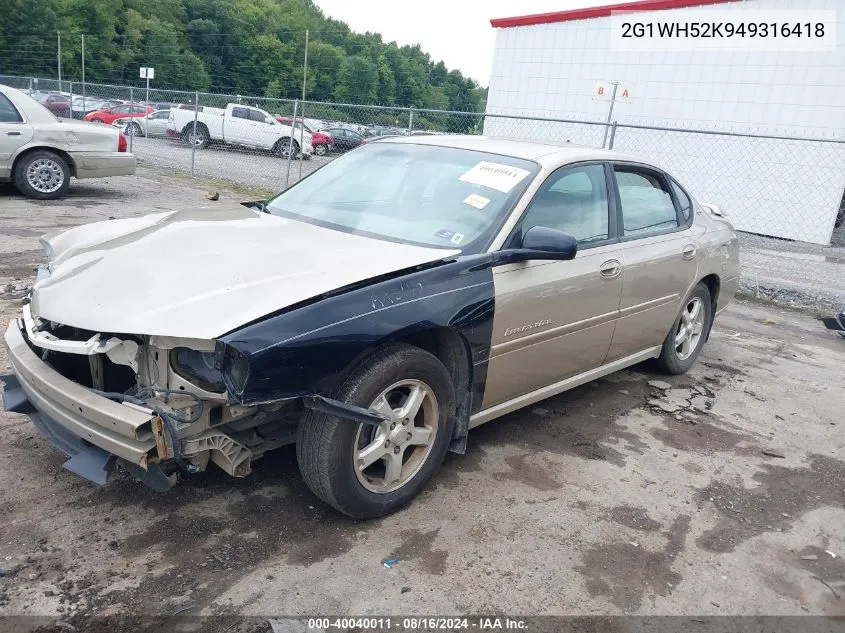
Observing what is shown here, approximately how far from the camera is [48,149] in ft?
32.9

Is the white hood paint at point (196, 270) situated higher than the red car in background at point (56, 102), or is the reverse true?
the red car in background at point (56, 102)

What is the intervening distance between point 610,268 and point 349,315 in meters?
1.94

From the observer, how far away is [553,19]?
1788cm

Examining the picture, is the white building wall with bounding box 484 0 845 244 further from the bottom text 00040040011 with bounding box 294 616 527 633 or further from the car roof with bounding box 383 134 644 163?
the bottom text 00040040011 with bounding box 294 616 527 633

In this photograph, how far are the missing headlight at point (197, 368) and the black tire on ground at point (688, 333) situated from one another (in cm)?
355

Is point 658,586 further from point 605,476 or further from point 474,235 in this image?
point 474,235

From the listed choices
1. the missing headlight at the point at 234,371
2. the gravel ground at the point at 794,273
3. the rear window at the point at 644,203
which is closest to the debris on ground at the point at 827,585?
the rear window at the point at 644,203

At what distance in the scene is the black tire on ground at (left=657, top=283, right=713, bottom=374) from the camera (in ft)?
17.1

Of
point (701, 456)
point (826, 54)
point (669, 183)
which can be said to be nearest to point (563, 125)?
point (826, 54)

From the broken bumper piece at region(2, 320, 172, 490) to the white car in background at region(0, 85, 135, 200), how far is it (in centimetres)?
777

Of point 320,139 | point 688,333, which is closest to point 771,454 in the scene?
point 688,333

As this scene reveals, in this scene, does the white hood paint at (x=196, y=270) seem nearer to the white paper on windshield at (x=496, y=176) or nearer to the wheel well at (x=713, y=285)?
the white paper on windshield at (x=496, y=176)

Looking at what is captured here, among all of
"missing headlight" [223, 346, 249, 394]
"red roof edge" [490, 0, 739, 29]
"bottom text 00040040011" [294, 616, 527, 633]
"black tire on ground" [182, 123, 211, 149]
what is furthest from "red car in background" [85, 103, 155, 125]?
"bottom text 00040040011" [294, 616, 527, 633]

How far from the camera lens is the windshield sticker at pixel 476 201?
3660 millimetres
